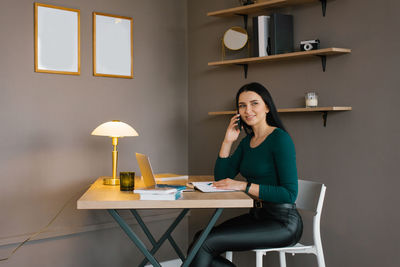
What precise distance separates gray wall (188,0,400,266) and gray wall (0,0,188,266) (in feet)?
2.95

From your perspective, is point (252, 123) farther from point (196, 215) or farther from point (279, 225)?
point (196, 215)

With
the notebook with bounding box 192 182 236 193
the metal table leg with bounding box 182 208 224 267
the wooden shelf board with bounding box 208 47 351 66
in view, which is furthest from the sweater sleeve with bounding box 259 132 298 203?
the wooden shelf board with bounding box 208 47 351 66

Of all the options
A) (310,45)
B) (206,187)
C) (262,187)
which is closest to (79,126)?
(206,187)

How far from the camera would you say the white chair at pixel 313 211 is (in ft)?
7.96

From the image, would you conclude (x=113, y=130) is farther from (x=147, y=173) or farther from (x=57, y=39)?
(x=57, y=39)

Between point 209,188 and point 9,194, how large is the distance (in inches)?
59.7

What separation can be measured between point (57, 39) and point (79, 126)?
661 mm

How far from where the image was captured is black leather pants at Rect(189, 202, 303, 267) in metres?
2.22

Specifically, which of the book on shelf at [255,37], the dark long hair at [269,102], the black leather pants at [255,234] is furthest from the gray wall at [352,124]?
the black leather pants at [255,234]

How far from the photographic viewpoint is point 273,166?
8.15 ft

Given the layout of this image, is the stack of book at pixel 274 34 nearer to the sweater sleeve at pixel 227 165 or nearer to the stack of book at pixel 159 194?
the sweater sleeve at pixel 227 165

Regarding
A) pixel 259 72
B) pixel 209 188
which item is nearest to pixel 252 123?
pixel 209 188

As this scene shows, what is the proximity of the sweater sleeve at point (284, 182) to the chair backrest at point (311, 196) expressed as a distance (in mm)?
226

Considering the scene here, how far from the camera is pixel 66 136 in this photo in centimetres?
326
